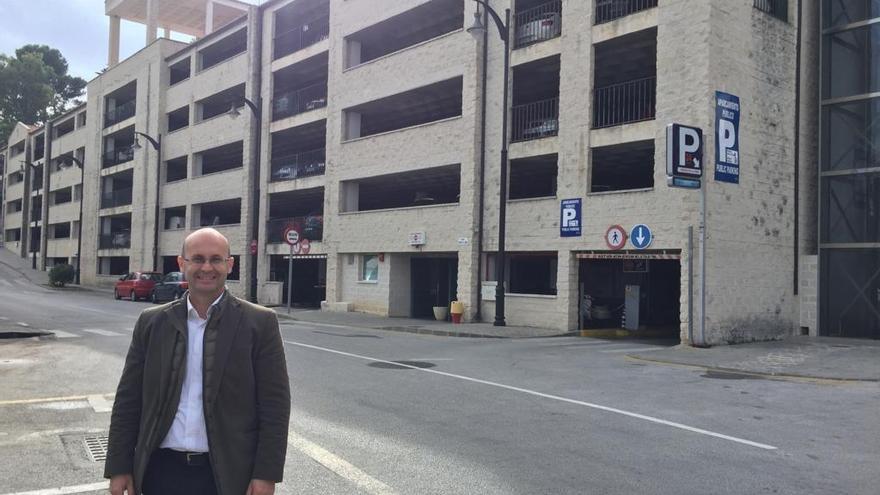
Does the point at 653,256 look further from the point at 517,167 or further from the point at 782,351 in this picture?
the point at 517,167

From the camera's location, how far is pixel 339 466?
18.9 ft

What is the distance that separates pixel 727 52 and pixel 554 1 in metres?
7.10

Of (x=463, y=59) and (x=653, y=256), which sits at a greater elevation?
(x=463, y=59)

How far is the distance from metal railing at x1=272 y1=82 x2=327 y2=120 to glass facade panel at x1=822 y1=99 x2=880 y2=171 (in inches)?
813

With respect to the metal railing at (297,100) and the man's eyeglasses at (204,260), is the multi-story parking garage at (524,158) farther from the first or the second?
the man's eyeglasses at (204,260)

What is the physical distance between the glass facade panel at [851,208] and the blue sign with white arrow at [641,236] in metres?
5.44

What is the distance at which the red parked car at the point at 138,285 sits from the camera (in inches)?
1321

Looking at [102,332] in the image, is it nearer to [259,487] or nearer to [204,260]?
[204,260]

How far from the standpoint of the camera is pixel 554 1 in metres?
22.6

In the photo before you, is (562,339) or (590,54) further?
(590,54)

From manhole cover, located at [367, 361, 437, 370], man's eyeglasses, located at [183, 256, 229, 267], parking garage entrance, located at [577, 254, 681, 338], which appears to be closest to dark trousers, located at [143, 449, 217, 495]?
man's eyeglasses, located at [183, 256, 229, 267]

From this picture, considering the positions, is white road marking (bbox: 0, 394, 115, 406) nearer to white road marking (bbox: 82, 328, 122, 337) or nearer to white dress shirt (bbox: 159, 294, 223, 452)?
white dress shirt (bbox: 159, 294, 223, 452)

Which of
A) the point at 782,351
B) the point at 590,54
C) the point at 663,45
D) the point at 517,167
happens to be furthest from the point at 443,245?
the point at 782,351

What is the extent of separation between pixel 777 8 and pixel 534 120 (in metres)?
7.48
